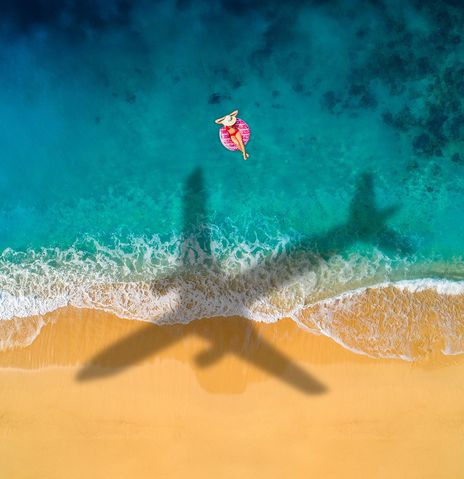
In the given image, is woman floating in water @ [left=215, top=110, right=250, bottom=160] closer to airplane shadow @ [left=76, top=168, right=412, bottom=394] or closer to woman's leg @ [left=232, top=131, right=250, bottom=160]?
woman's leg @ [left=232, top=131, right=250, bottom=160]

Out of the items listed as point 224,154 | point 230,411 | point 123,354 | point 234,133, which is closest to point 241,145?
point 234,133

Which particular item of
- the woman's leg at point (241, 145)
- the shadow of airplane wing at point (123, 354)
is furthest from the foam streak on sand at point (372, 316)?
the woman's leg at point (241, 145)

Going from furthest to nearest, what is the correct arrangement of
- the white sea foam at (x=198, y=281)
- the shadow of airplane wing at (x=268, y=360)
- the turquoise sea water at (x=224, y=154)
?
the turquoise sea water at (x=224, y=154) < the white sea foam at (x=198, y=281) < the shadow of airplane wing at (x=268, y=360)

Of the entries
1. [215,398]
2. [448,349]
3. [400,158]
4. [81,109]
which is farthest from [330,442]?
[81,109]

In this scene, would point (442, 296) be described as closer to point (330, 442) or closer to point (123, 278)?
point (330, 442)

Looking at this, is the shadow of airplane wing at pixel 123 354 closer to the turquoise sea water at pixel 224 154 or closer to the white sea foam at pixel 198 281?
the white sea foam at pixel 198 281
